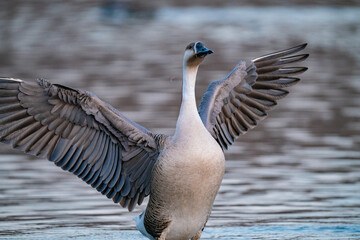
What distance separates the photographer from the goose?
751 centimetres

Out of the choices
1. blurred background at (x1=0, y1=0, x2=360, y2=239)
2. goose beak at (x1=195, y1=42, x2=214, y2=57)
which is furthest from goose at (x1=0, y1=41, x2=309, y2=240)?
blurred background at (x1=0, y1=0, x2=360, y2=239)

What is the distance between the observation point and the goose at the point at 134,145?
7.51m

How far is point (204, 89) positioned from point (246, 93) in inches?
269

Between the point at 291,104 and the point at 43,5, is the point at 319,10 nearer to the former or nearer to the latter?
the point at 43,5

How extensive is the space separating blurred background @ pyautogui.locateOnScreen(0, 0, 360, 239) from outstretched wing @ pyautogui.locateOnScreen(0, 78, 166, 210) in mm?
787

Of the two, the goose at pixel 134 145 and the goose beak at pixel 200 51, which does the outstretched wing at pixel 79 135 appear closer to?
the goose at pixel 134 145

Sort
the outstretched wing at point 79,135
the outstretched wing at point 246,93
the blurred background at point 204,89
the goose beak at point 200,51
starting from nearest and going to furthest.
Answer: the goose beak at point 200,51 → the outstretched wing at point 79,135 → the outstretched wing at point 246,93 → the blurred background at point 204,89

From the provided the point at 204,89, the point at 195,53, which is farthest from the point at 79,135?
the point at 204,89

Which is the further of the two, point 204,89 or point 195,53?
point 204,89

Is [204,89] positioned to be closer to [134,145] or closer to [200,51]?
[134,145]

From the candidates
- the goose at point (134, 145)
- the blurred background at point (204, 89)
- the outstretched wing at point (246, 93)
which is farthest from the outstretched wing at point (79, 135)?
the outstretched wing at point (246, 93)

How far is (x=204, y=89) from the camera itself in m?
15.8

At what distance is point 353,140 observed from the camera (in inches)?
495

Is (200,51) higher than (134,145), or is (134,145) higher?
(200,51)
